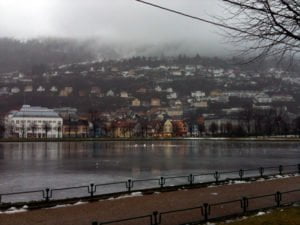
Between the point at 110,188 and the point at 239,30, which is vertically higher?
the point at 239,30

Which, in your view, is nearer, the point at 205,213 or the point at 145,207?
the point at 205,213

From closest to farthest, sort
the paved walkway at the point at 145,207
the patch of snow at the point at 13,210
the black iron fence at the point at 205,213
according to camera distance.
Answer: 1. the black iron fence at the point at 205,213
2. the paved walkway at the point at 145,207
3. the patch of snow at the point at 13,210

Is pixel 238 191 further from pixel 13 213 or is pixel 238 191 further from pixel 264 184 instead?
pixel 13 213

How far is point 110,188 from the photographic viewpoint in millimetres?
29703

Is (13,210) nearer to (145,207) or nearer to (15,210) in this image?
(15,210)

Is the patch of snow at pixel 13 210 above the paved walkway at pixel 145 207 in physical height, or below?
above

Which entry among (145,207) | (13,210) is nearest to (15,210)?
(13,210)

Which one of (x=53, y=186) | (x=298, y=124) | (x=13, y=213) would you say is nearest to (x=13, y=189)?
(x=53, y=186)

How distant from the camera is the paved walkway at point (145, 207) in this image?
17375 mm

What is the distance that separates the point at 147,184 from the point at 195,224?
635 inches

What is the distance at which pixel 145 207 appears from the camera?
20156 mm

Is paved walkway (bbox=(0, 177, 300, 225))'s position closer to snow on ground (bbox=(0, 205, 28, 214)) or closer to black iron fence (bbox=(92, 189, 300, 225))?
black iron fence (bbox=(92, 189, 300, 225))

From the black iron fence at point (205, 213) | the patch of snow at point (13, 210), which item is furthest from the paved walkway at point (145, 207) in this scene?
the patch of snow at point (13, 210)

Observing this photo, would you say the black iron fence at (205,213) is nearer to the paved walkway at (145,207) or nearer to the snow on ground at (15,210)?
the paved walkway at (145,207)
